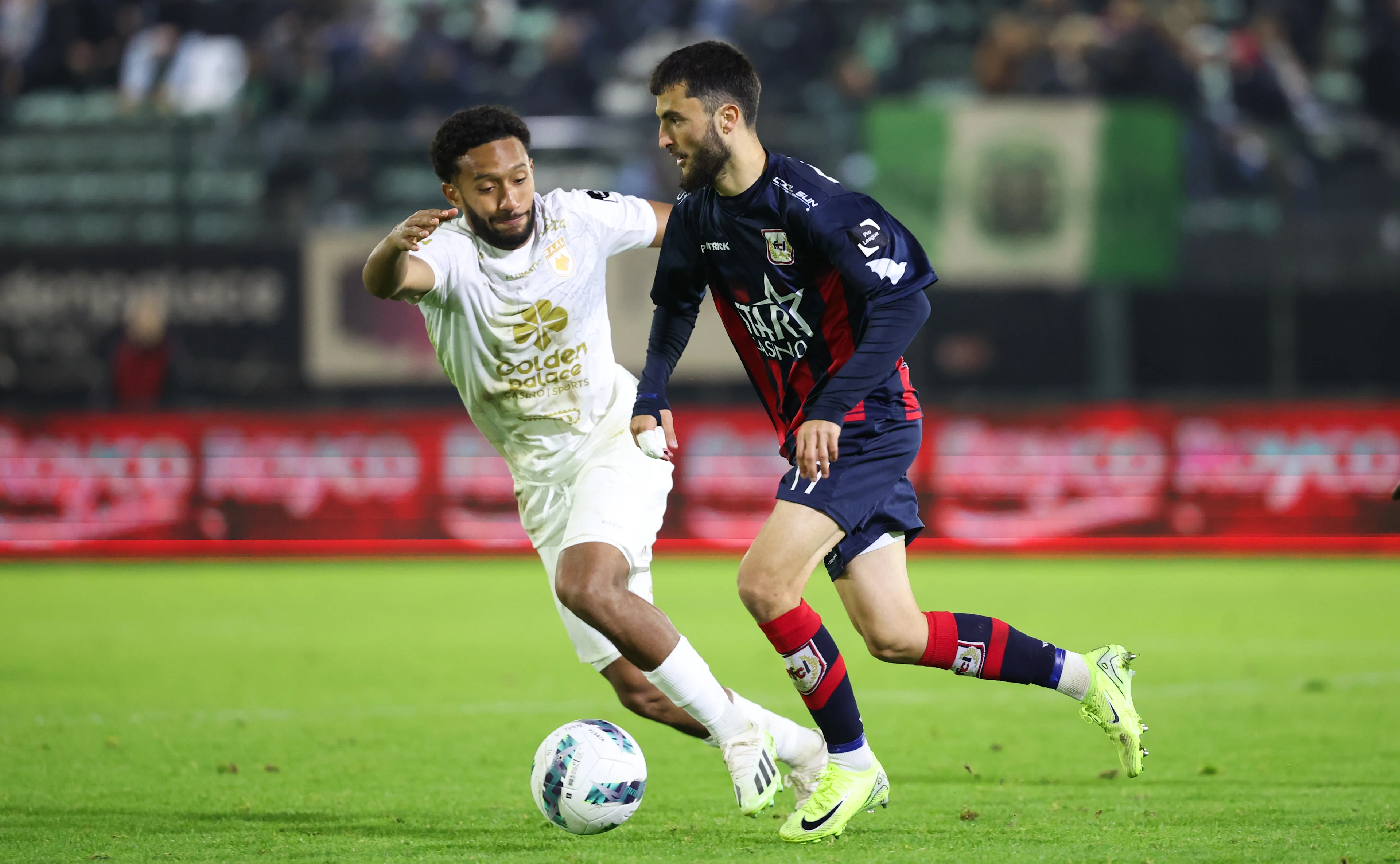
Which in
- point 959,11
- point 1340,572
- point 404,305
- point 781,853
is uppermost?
point 959,11

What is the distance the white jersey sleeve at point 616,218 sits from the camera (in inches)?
219

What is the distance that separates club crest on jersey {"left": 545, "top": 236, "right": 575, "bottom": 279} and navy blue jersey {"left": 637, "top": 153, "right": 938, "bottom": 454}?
0.33 meters

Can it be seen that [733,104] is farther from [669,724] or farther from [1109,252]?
[1109,252]

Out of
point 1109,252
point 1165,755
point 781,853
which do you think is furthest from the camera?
point 1109,252

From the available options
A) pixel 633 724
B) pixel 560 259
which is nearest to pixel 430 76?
pixel 633 724

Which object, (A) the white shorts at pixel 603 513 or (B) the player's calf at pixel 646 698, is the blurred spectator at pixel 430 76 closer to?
(A) the white shorts at pixel 603 513

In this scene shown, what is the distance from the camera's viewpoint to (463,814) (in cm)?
518

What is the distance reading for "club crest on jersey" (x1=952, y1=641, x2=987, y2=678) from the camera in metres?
4.99

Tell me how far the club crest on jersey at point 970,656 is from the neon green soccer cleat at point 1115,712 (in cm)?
35

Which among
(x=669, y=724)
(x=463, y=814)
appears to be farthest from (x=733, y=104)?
(x=463, y=814)

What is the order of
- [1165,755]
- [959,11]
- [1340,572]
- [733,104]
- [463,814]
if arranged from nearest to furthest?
1. [733,104]
2. [463,814]
3. [1165,755]
4. [1340,572]
5. [959,11]

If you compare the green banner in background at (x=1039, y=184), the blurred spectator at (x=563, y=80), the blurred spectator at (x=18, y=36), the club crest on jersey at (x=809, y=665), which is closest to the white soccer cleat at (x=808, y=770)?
the club crest on jersey at (x=809, y=665)

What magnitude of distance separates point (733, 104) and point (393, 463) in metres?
9.17

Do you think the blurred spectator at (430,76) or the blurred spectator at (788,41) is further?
the blurred spectator at (788,41)
